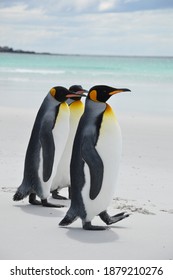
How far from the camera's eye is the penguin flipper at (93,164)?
14.5 ft

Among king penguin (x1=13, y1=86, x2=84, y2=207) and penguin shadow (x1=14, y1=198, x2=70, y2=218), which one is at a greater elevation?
A: king penguin (x1=13, y1=86, x2=84, y2=207)

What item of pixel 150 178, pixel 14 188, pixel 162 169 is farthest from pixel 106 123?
pixel 162 169

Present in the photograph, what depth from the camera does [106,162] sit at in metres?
4.52

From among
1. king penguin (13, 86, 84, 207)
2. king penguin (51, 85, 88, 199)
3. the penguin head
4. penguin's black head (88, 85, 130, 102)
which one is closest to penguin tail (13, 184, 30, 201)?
king penguin (13, 86, 84, 207)

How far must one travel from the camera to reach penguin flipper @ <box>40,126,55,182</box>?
518 cm

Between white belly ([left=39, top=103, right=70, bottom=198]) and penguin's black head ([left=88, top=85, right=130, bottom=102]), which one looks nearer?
penguin's black head ([left=88, top=85, right=130, bottom=102])

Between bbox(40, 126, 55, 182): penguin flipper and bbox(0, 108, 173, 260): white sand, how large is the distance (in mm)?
315

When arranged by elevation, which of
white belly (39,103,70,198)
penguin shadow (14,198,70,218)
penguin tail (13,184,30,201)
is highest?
white belly (39,103,70,198)

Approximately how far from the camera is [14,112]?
14906mm

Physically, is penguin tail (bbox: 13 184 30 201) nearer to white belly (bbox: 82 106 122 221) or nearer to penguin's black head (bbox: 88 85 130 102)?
white belly (bbox: 82 106 122 221)

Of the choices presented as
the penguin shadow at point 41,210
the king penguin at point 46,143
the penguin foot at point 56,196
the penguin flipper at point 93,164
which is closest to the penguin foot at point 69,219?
the penguin flipper at point 93,164

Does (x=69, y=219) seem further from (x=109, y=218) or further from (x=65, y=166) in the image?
(x=65, y=166)
